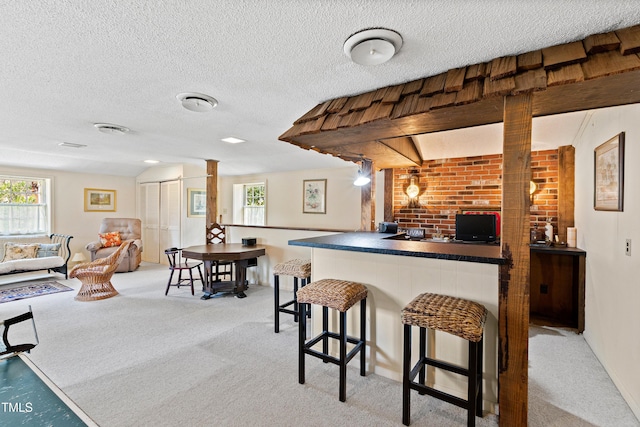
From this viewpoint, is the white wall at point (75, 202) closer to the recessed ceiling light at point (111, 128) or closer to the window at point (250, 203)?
the window at point (250, 203)

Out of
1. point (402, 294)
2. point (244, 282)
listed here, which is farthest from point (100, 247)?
point (402, 294)

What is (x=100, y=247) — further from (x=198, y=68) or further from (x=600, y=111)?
(x=600, y=111)

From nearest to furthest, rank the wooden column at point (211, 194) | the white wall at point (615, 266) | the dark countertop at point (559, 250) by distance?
the white wall at point (615, 266) → the dark countertop at point (559, 250) → the wooden column at point (211, 194)

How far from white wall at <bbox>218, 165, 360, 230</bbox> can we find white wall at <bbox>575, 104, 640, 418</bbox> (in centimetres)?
318

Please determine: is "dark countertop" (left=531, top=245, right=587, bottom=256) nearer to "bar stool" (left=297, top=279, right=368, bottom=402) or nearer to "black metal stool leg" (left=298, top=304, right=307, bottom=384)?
"bar stool" (left=297, top=279, right=368, bottom=402)

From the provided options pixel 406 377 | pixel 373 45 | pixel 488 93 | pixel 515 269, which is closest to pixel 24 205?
pixel 373 45

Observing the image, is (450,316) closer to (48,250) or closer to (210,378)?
(210,378)

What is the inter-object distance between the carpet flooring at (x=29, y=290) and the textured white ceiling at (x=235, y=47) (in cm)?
265

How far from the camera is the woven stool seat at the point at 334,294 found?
79.0 inches

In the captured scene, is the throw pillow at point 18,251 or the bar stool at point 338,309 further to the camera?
the throw pillow at point 18,251

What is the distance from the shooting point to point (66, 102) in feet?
8.20

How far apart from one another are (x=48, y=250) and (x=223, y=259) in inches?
143

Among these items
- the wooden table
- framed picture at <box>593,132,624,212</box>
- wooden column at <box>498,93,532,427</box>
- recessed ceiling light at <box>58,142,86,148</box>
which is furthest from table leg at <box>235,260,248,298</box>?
framed picture at <box>593,132,624,212</box>

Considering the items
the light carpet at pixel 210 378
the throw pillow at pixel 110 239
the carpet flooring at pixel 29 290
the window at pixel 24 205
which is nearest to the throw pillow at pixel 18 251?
the carpet flooring at pixel 29 290
